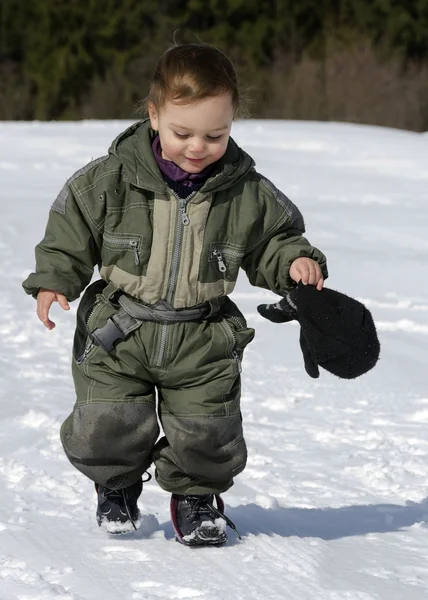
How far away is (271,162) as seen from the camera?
9906 mm

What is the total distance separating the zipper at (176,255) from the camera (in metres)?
3.01

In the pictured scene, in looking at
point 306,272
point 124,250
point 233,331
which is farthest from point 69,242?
point 306,272

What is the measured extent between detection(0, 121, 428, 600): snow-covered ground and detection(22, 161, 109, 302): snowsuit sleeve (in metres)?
0.70

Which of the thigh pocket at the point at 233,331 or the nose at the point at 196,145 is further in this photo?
the thigh pocket at the point at 233,331

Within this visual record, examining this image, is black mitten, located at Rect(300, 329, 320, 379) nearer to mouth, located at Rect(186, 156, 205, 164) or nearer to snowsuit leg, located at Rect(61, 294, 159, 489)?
snowsuit leg, located at Rect(61, 294, 159, 489)

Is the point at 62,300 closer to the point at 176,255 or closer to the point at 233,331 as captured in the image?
the point at 176,255

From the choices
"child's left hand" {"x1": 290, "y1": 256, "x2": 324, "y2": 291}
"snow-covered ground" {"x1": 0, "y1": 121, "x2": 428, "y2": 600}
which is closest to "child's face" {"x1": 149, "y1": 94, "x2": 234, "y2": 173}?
"child's left hand" {"x1": 290, "y1": 256, "x2": 324, "y2": 291}

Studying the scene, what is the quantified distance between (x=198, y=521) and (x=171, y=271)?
2.27 ft

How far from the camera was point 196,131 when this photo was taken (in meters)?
2.96

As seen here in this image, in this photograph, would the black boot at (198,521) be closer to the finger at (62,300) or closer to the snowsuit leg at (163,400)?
the snowsuit leg at (163,400)

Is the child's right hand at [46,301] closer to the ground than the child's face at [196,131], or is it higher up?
closer to the ground

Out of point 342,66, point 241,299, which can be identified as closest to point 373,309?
point 241,299

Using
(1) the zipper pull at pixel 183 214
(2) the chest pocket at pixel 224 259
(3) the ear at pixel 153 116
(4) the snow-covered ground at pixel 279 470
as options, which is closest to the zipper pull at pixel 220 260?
(2) the chest pocket at pixel 224 259

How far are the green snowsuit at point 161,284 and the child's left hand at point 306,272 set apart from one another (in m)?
0.02
